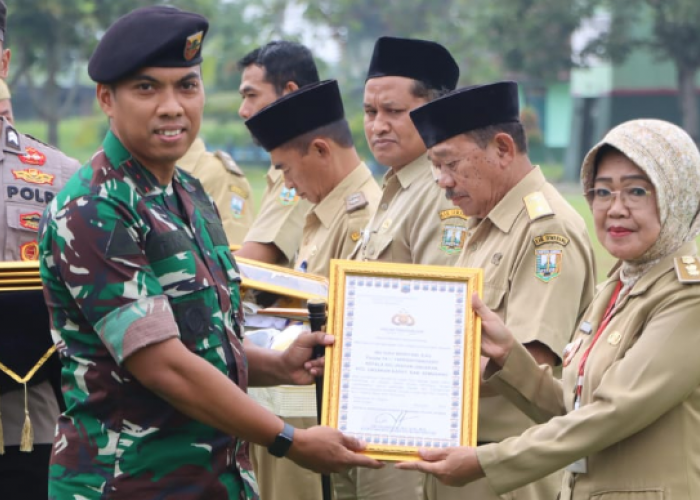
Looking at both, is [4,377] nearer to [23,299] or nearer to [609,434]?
[23,299]

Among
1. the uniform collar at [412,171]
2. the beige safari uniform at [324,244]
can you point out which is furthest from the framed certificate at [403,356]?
the beige safari uniform at [324,244]

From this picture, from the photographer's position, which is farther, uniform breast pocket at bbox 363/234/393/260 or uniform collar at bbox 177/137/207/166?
uniform collar at bbox 177/137/207/166

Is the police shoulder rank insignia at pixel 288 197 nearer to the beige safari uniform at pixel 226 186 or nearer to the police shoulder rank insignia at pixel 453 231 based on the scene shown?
the beige safari uniform at pixel 226 186

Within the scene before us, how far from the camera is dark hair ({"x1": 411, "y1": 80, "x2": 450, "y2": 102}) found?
5049 mm

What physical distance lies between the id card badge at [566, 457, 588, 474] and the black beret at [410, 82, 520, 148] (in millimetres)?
1219

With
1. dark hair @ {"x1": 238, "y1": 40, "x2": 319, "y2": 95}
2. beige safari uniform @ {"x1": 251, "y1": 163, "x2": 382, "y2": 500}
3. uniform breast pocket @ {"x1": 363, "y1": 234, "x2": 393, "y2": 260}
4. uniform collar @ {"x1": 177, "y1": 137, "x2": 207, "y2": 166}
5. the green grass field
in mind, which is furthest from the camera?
the green grass field

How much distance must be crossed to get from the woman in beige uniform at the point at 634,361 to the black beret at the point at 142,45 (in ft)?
3.77

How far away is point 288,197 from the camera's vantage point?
6141mm

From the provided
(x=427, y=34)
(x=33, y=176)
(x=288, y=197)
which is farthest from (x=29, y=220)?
(x=427, y=34)

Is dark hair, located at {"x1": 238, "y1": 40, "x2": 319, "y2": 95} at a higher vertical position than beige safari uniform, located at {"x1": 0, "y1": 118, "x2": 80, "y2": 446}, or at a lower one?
higher

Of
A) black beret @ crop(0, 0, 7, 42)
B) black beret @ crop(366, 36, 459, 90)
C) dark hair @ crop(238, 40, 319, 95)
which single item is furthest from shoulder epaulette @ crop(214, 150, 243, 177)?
black beret @ crop(0, 0, 7, 42)

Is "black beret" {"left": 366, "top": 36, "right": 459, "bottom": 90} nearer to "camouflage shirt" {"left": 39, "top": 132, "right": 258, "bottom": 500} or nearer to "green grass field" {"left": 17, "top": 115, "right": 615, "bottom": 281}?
"camouflage shirt" {"left": 39, "top": 132, "right": 258, "bottom": 500}

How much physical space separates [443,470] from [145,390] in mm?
900

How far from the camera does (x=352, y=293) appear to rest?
3574 millimetres
